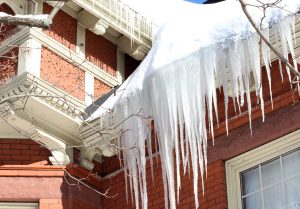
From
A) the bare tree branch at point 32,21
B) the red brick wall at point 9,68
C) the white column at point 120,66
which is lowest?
the bare tree branch at point 32,21

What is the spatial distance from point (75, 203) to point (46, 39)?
1.90m

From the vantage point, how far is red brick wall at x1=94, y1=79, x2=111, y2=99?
41.4ft

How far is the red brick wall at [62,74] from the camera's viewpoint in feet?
39.2

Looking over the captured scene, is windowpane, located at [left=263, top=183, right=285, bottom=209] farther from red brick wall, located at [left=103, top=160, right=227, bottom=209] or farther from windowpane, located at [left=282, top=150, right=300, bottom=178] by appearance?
red brick wall, located at [left=103, top=160, right=227, bottom=209]

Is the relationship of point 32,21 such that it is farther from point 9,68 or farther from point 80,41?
point 80,41

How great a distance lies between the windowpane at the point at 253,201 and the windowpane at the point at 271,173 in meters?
0.14

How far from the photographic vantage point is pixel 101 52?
Result: 42.8 feet

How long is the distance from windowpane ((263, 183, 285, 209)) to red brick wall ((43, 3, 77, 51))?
125 inches

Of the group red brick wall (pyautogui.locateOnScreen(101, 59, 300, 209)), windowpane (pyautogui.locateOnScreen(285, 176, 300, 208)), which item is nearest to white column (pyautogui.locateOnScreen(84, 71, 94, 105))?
red brick wall (pyautogui.locateOnScreen(101, 59, 300, 209))

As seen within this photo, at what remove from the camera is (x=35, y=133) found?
11797 mm

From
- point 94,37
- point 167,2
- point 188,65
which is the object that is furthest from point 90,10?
point 188,65

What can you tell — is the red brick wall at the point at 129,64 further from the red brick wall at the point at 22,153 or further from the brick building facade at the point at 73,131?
the red brick wall at the point at 22,153

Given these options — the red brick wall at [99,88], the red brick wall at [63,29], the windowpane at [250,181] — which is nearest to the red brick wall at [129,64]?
the red brick wall at [99,88]

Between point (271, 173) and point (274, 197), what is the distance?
0.97 feet
